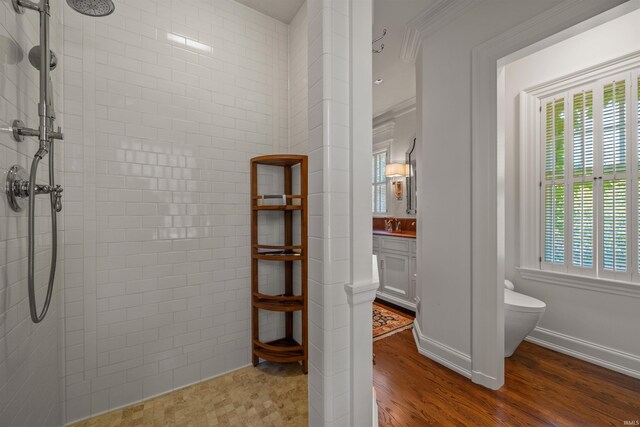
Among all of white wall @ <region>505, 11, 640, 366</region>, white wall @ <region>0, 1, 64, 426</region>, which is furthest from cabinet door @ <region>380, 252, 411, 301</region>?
white wall @ <region>0, 1, 64, 426</region>

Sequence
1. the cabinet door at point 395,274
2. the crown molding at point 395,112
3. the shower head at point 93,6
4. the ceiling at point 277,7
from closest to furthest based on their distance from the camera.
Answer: the shower head at point 93,6, the ceiling at point 277,7, the cabinet door at point 395,274, the crown molding at point 395,112

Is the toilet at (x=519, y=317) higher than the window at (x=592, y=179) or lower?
lower

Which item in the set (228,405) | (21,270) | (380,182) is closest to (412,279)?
(380,182)

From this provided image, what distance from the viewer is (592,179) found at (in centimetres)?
216

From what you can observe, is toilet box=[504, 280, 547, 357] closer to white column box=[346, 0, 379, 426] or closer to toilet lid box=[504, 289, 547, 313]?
toilet lid box=[504, 289, 547, 313]

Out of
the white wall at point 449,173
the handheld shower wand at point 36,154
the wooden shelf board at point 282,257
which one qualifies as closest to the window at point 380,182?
the white wall at point 449,173

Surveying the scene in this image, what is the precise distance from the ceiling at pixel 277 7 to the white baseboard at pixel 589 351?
353 cm

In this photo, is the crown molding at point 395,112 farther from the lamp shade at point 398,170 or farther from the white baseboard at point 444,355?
the white baseboard at point 444,355

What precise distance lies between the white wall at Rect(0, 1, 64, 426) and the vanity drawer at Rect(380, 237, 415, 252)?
3.10m

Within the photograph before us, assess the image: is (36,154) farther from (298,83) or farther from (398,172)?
(398,172)

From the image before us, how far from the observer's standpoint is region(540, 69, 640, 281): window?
1972mm

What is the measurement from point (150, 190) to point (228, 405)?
1.49 m

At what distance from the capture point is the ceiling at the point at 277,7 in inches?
82.2

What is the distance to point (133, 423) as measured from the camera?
156 cm
